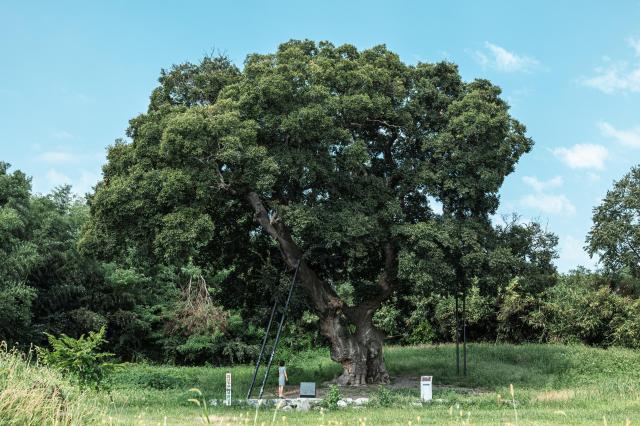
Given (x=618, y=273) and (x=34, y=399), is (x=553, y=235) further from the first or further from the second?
(x=34, y=399)

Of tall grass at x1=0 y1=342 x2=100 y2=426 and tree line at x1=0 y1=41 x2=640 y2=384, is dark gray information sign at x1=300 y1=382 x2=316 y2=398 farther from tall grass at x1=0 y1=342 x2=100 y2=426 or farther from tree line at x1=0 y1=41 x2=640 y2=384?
tall grass at x1=0 y1=342 x2=100 y2=426

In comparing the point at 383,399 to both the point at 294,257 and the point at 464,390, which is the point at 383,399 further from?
the point at 294,257

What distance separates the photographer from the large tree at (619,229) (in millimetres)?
27219

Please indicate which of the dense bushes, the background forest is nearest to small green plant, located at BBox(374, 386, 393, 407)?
the background forest

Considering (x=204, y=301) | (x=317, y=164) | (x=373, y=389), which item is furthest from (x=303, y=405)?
(x=204, y=301)

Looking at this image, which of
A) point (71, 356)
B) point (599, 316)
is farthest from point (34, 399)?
point (599, 316)

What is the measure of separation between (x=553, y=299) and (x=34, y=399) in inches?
876

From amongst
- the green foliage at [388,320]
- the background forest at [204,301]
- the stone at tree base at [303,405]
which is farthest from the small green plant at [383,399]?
the green foliage at [388,320]

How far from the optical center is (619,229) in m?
27.2

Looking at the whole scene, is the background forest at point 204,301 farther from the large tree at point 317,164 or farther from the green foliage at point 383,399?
the green foliage at point 383,399

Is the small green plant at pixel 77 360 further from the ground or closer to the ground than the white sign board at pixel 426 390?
further from the ground

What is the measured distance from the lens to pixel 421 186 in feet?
54.1

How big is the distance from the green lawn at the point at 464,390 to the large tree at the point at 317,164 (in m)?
2.86

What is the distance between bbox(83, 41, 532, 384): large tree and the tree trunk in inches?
1.4
